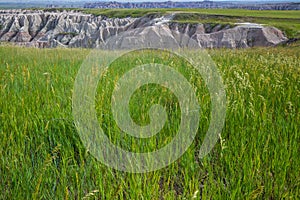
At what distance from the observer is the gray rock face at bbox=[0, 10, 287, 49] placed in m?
29.8

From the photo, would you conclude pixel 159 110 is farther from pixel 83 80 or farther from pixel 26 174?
pixel 26 174

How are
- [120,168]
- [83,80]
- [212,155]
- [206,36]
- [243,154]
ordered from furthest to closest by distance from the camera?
[206,36]
[83,80]
[212,155]
[243,154]
[120,168]

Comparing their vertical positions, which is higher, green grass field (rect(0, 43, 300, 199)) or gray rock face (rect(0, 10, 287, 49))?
green grass field (rect(0, 43, 300, 199))

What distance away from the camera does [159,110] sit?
2838mm

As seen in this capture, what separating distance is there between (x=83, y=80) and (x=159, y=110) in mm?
1098

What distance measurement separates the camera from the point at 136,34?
33.7 m

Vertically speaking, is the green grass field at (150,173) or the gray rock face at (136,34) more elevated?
the green grass field at (150,173)

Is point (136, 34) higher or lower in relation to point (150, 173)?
lower

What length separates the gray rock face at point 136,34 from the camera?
29.8 meters

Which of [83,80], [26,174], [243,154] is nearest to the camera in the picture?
[26,174]

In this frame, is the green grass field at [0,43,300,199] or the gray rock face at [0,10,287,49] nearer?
the green grass field at [0,43,300,199]

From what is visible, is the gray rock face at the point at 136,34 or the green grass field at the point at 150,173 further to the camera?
the gray rock face at the point at 136,34

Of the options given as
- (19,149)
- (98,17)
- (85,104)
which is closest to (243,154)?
(85,104)

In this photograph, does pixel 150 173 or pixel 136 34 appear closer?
pixel 150 173
